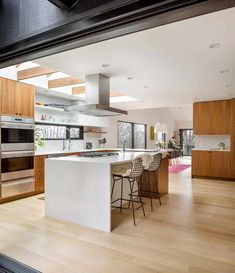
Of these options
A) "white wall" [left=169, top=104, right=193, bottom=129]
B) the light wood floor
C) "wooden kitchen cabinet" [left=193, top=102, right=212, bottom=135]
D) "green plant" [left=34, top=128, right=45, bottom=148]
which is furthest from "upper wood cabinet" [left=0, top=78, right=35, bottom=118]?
"white wall" [left=169, top=104, right=193, bottom=129]

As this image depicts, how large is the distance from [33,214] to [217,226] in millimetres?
2834

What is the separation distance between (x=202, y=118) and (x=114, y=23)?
6.20 meters

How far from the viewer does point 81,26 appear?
1.37 m

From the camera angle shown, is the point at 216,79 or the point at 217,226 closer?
the point at 217,226

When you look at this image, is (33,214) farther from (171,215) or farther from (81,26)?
(81,26)

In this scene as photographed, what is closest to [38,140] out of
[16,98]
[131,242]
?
[16,98]

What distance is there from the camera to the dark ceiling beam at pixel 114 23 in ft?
3.58

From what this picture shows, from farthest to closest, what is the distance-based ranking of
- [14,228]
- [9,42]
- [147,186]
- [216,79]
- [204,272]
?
[147,186] → [216,79] → [14,228] → [204,272] → [9,42]

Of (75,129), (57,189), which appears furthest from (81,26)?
(75,129)

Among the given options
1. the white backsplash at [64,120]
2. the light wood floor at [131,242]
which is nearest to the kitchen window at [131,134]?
the white backsplash at [64,120]

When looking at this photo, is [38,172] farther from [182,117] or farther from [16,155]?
[182,117]

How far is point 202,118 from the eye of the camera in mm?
6871

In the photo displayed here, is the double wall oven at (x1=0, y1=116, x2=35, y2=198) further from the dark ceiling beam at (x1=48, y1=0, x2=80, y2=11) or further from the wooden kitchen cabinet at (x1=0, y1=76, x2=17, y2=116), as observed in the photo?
the dark ceiling beam at (x1=48, y1=0, x2=80, y2=11)

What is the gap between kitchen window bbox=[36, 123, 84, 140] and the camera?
5.78m
